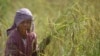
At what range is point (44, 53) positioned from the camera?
4.52 meters

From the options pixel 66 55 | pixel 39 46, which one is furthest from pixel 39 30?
pixel 66 55

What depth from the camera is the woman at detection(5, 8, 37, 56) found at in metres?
4.33

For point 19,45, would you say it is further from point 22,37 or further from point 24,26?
point 24,26

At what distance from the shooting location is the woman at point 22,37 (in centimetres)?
433

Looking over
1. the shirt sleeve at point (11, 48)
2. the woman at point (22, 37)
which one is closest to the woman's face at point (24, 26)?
the woman at point (22, 37)

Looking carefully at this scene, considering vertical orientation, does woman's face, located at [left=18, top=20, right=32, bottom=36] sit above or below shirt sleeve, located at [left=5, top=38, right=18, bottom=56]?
above

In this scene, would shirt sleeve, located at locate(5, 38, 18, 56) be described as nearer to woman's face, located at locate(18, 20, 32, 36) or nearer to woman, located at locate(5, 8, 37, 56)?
woman, located at locate(5, 8, 37, 56)

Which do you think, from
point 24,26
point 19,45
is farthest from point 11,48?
point 24,26

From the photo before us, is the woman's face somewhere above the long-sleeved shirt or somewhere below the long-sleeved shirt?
above

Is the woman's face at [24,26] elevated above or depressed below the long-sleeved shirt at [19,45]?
above

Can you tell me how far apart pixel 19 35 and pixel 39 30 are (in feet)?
5.74

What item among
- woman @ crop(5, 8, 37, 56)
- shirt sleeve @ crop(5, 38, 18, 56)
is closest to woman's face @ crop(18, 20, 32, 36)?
woman @ crop(5, 8, 37, 56)

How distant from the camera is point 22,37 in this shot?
14.6 ft

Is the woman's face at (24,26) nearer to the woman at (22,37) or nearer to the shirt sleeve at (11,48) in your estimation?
the woman at (22,37)
